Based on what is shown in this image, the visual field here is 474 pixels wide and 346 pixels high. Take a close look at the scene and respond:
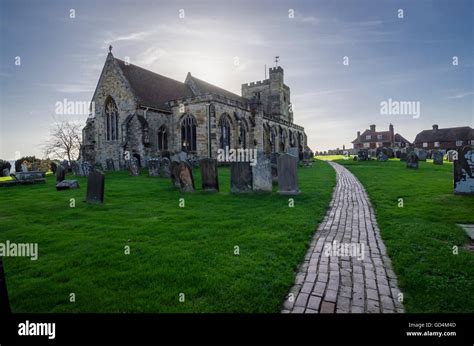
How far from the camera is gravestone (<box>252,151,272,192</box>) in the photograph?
9.88 m

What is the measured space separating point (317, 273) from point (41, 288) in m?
3.78

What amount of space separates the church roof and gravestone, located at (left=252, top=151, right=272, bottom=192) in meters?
16.3

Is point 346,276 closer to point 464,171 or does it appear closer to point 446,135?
point 464,171

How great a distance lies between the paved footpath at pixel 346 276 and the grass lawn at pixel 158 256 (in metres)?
0.21

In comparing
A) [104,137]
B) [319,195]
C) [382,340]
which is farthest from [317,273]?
[104,137]

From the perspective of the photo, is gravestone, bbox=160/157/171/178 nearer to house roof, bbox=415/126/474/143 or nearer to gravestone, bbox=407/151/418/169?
gravestone, bbox=407/151/418/169

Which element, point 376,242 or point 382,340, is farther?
point 376,242

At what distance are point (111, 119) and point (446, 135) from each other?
223 feet

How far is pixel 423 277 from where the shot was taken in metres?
3.35

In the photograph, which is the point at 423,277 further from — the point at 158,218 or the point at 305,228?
the point at 158,218

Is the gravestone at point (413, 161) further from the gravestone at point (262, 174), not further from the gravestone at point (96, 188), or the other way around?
the gravestone at point (96, 188)

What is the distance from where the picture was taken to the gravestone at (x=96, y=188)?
8.71 meters

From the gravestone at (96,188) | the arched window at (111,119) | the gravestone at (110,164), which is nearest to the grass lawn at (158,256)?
the gravestone at (96,188)

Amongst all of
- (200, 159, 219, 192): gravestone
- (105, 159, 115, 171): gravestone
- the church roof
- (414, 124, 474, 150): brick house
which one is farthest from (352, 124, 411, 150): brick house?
(200, 159, 219, 192): gravestone
